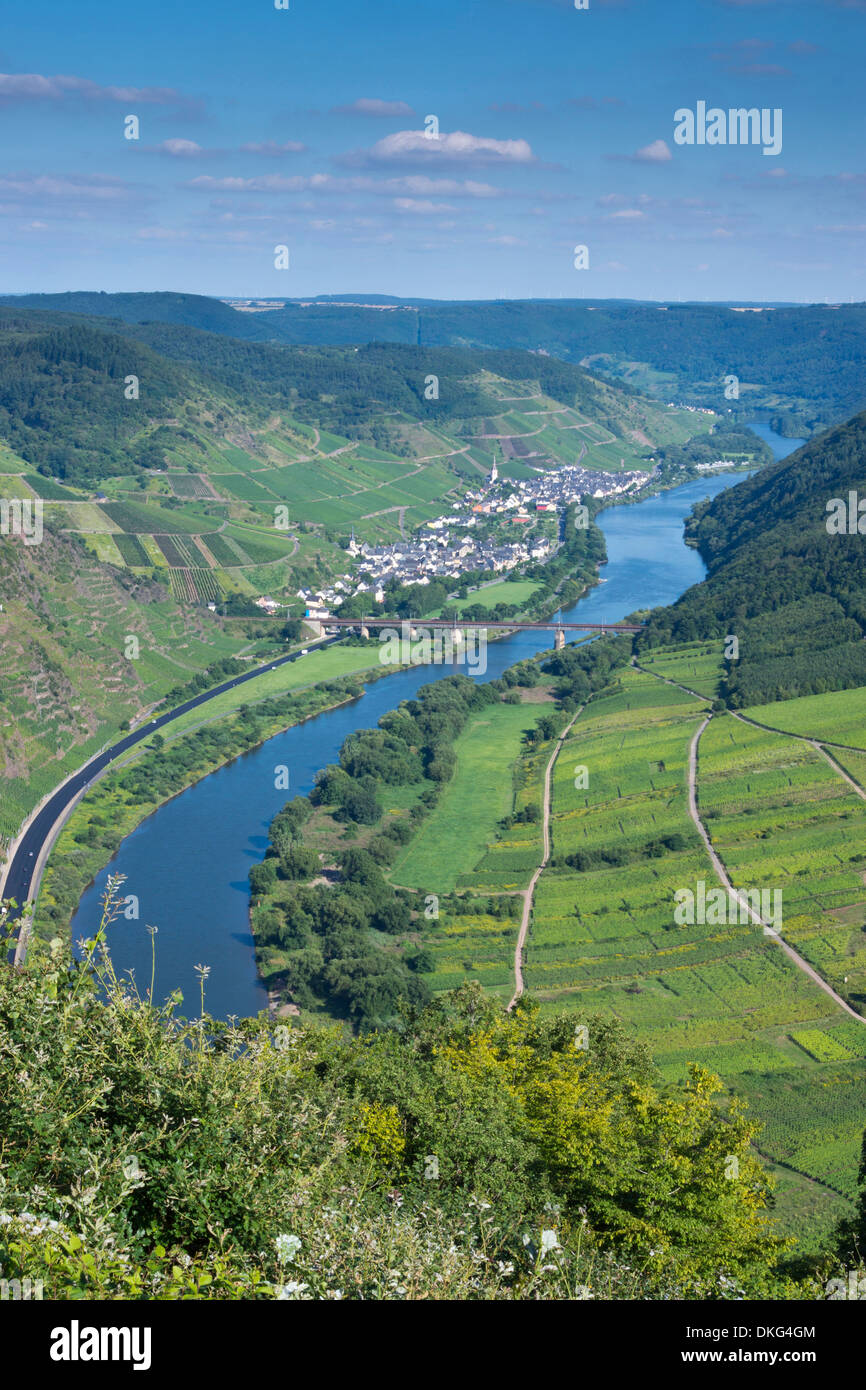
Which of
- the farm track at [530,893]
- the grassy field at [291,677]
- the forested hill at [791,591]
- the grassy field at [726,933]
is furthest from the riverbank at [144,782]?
the forested hill at [791,591]

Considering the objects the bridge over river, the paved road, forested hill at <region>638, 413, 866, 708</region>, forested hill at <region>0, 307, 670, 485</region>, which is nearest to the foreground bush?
the paved road

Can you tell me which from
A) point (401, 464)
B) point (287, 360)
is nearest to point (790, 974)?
point (401, 464)

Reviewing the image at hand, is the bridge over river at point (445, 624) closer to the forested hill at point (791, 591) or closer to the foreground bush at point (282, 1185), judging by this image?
the forested hill at point (791, 591)

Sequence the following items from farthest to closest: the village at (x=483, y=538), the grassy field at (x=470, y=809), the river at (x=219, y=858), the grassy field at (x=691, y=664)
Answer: the village at (x=483, y=538) < the grassy field at (x=691, y=664) < the grassy field at (x=470, y=809) < the river at (x=219, y=858)

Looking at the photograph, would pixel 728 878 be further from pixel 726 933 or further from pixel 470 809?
pixel 470 809

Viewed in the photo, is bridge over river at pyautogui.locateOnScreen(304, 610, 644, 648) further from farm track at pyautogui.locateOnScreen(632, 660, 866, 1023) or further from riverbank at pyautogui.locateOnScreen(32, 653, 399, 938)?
farm track at pyautogui.locateOnScreen(632, 660, 866, 1023)
